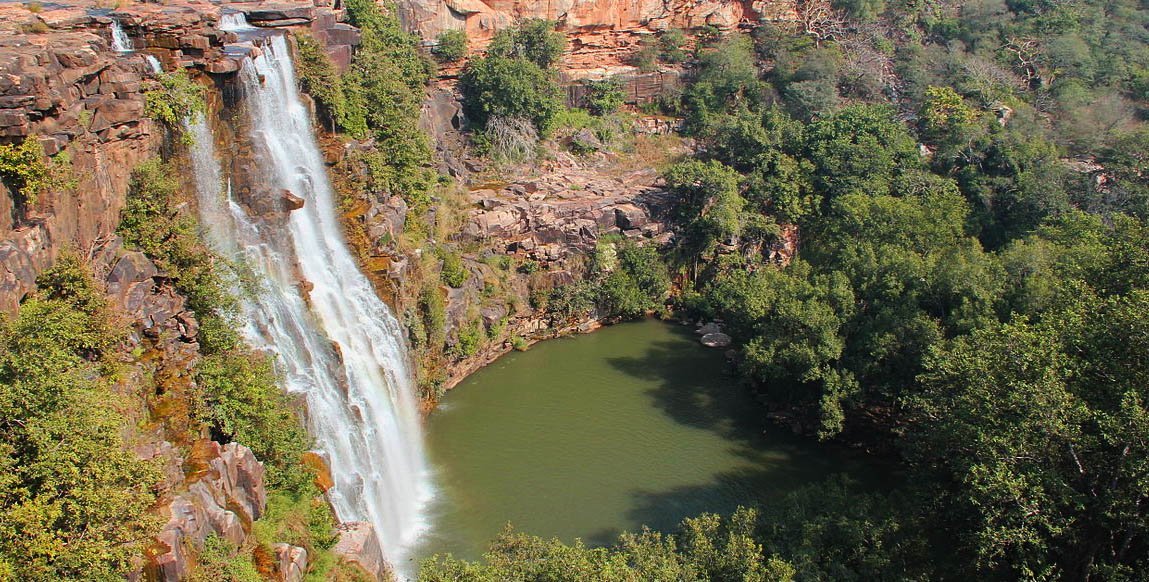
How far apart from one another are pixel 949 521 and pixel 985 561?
4.50 ft

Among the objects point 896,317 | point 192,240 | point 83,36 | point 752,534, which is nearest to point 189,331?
point 192,240

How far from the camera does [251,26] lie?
28016 millimetres

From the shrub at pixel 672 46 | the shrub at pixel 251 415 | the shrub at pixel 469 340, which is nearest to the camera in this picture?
the shrub at pixel 251 415

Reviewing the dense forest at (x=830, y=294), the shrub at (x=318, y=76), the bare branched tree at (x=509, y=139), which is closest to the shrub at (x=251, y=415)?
the dense forest at (x=830, y=294)

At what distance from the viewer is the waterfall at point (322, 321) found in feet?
66.8

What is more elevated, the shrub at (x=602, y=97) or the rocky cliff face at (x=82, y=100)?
the rocky cliff face at (x=82, y=100)

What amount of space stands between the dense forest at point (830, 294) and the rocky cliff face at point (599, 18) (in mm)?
1311

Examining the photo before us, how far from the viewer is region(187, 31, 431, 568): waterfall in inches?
802

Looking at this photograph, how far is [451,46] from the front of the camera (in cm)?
3903

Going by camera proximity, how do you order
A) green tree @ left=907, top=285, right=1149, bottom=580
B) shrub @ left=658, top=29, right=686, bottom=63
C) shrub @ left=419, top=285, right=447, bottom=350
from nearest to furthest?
green tree @ left=907, top=285, right=1149, bottom=580
shrub @ left=419, top=285, right=447, bottom=350
shrub @ left=658, top=29, right=686, bottom=63

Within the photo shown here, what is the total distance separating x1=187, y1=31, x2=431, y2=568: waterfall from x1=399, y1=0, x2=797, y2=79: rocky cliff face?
16.0 m

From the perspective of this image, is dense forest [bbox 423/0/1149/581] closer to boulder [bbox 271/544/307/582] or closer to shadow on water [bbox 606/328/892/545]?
shadow on water [bbox 606/328/892/545]

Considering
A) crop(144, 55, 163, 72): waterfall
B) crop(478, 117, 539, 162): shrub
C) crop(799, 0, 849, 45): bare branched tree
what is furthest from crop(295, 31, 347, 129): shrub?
crop(799, 0, 849, 45): bare branched tree

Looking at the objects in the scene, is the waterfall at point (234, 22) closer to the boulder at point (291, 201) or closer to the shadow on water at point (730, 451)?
the boulder at point (291, 201)
